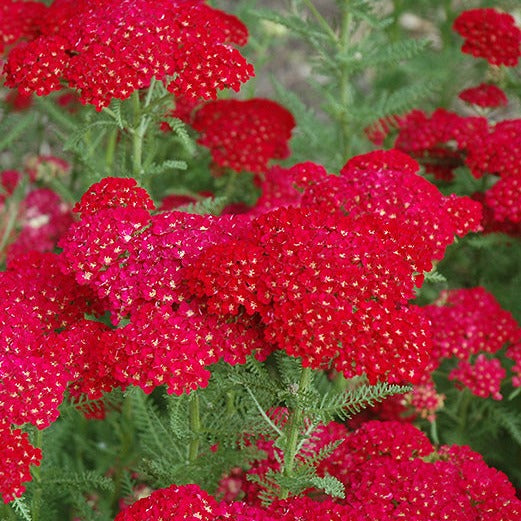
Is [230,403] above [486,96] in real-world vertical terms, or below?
below

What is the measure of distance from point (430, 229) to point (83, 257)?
2.74 ft

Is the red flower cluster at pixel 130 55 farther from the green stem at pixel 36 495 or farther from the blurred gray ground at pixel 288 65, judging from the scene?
the blurred gray ground at pixel 288 65

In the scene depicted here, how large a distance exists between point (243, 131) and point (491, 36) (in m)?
0.92

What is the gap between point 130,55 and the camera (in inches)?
91.0

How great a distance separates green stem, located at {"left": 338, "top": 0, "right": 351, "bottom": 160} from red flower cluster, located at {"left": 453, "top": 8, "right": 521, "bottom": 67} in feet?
1.39

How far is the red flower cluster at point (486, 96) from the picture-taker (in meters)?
3.24

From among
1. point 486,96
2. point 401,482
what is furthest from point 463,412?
point 486,96

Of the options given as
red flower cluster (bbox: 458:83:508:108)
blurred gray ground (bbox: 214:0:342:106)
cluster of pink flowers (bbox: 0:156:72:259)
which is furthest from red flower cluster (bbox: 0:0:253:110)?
blurred gray ground (bbox: 214:0:342:106)

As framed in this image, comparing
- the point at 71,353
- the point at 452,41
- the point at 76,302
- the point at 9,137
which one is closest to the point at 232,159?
the point at 9,137

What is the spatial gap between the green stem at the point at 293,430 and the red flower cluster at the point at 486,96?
158cm

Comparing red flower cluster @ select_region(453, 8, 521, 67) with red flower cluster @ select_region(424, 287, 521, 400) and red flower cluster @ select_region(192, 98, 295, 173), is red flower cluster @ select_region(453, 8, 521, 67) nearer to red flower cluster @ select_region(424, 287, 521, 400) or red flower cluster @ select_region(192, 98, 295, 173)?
red flower cluster @ select_region(192, 98, 295, 173)

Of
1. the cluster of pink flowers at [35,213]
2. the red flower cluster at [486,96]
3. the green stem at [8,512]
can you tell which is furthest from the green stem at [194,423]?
the red flower cluster at [486,96]

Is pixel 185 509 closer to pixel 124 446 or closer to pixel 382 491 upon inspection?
pixel 382 491

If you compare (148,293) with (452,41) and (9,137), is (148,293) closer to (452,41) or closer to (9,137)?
(9,137)
